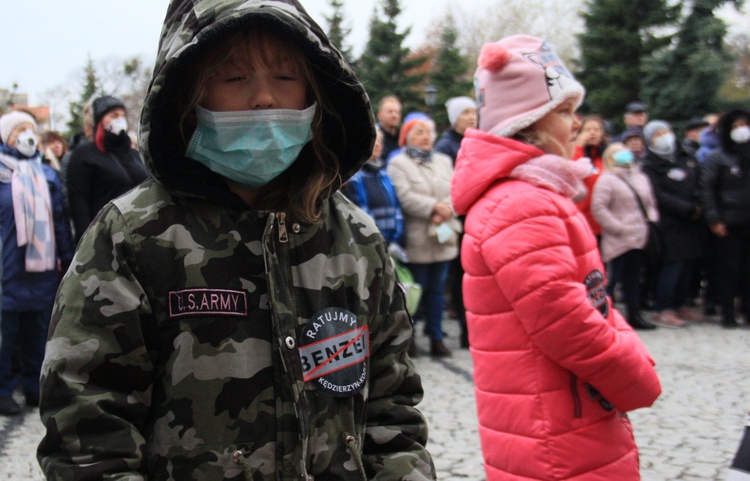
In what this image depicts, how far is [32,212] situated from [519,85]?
4.20m

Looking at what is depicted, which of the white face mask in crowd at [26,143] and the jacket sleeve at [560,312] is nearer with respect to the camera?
the jacket sleeve at [560,312]

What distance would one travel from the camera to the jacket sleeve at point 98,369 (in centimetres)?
147

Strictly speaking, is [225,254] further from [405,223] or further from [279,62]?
[405,223]

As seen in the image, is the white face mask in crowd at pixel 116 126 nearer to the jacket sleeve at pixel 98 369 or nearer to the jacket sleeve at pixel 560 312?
the jacket sleeve at pixel 560 312

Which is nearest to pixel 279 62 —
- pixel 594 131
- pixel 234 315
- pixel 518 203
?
pixel 234 315

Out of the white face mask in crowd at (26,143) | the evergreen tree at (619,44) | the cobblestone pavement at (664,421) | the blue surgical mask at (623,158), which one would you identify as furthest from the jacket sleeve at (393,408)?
the evergreen tree at (619,44)

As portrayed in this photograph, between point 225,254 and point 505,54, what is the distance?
1824 mm

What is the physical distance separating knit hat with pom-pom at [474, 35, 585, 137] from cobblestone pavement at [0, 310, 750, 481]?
7.27 ft

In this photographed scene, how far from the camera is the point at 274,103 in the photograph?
68.3 inches

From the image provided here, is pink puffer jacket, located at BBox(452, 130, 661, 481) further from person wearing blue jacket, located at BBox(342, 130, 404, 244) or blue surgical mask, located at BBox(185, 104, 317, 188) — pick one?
person wearing blue jacket, located at BBox(342, 130, 404, 244)

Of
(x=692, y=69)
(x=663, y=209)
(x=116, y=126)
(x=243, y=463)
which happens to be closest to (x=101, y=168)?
(x=116, y=126)

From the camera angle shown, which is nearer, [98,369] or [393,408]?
[98,369]

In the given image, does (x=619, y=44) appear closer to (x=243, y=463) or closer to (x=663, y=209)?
(x=663, y=209)

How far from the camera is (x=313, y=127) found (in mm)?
1919
